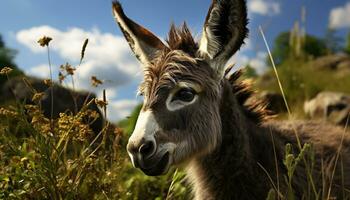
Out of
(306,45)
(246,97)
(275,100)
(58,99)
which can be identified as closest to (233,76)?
(246,97)

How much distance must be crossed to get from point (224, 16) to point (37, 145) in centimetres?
170

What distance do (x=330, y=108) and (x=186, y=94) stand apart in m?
7.48

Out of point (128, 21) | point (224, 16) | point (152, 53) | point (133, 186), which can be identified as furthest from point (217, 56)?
point (133, 186)

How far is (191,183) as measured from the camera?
4.26m

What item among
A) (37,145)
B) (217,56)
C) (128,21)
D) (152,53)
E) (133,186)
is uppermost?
(128,21)

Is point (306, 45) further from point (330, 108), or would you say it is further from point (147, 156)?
point (147, 156)

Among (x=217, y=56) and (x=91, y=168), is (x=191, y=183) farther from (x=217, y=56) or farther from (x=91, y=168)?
(x=217, y=56)

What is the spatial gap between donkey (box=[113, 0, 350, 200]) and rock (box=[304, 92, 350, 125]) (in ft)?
19.9

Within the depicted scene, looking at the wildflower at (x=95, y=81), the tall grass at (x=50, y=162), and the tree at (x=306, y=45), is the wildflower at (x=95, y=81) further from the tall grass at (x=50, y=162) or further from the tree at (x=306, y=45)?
the tree at (x=306, y=45)

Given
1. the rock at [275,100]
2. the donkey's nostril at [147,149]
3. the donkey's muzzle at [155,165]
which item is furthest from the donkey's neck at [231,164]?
the rock at [275,100]

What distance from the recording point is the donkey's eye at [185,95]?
3588 millimetres

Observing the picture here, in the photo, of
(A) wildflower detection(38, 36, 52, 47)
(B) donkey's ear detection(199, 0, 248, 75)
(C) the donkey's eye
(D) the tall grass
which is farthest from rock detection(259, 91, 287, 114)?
(A) wildflower detection(38, 36, 52, 47)

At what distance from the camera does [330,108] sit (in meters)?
10.3

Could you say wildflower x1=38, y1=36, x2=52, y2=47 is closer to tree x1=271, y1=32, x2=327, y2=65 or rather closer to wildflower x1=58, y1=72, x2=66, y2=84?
wildflower x1=58, y1=72, x2=66, y2=84
